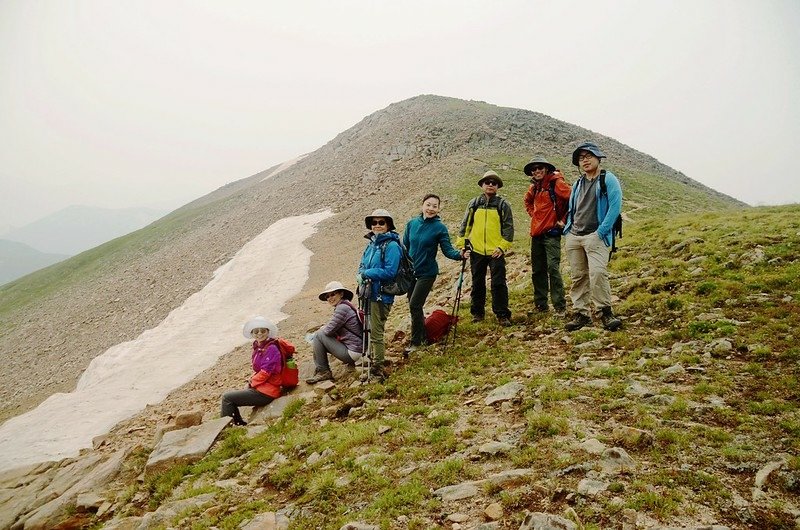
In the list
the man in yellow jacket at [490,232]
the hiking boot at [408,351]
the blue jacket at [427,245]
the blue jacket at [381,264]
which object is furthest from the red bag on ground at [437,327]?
the blue jacket at [381,264]

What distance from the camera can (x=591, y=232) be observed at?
9453 millimetres

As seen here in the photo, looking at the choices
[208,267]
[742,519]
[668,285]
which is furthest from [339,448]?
[208,267]

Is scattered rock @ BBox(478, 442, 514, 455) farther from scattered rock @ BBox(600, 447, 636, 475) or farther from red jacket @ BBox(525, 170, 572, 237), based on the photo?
red jacket @ BBox(525, 170, 572, 237)

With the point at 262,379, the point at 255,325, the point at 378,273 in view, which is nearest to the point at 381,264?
the point at 378,273

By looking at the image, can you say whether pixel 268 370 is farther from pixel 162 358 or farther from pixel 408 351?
pixel 162 358

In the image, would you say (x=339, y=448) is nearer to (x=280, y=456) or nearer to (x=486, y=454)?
(x=280, y=456)

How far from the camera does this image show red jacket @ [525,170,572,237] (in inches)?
403

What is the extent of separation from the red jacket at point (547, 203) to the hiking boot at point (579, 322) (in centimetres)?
217

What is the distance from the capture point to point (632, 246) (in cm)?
1530

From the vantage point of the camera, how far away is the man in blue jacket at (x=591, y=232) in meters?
9.08

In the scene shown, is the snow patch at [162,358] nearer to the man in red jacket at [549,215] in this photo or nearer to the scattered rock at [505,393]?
the scattered rock at [505,393]

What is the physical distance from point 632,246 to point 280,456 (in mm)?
13398

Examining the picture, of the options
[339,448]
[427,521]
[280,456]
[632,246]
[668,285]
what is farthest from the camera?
[632,246]

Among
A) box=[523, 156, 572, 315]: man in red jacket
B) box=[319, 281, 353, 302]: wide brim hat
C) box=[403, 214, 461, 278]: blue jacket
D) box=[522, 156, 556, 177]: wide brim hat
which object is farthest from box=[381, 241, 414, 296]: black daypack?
box=[522, 156, 556, 177]: wide brim hat
